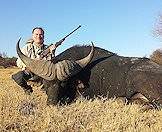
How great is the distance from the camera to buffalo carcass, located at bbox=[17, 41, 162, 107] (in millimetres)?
7535

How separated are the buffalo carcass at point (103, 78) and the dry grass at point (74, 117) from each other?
1.95ft

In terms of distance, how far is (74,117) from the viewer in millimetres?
5926

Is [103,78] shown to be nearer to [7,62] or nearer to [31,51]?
[31,51]

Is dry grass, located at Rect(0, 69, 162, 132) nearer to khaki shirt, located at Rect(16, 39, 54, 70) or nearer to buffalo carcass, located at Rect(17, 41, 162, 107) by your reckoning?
buffalo carcass, located at Rect(17, 41, 162, 107)

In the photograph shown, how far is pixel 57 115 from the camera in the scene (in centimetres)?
591

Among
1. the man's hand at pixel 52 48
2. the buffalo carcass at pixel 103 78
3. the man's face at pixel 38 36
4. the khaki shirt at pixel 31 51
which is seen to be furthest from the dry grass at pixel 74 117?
the man's face at pixel 38 36

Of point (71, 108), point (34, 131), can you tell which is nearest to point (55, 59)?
point (71, 108)

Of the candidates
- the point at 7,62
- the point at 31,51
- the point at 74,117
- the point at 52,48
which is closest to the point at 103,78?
the point at 52,48

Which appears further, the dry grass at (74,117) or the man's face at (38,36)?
the man's face at (38,36)

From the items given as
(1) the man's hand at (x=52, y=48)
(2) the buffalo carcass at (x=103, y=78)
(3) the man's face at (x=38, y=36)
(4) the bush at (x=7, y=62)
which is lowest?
(4) the bush at (x=7, y=62)

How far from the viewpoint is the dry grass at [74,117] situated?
5523mm

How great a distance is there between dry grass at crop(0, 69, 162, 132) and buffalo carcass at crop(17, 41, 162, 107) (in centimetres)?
59

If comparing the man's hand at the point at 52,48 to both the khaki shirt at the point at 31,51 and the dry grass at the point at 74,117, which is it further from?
the dry grass at the point at 74,117

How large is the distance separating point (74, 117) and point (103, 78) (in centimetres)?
240
